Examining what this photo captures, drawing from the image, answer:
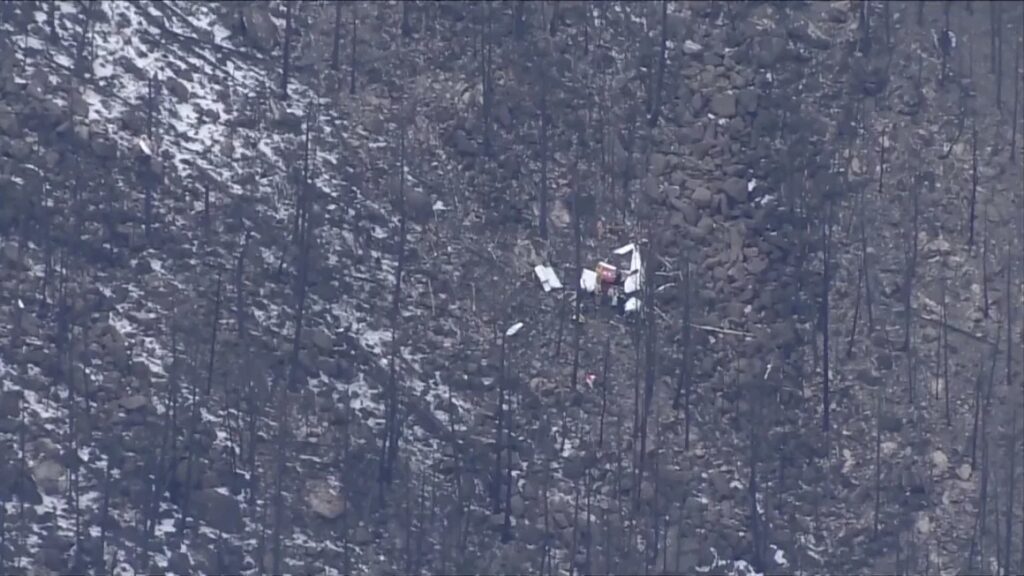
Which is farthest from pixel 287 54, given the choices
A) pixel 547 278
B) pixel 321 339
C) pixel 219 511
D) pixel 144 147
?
pixel 219 511

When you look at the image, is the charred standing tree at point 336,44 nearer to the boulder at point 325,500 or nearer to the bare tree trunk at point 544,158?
the bare tree trunk at point 544,158

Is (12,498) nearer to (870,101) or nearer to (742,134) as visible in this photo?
(742,134)

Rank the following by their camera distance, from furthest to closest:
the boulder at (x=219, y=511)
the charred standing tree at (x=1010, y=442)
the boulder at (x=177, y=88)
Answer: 1. the boulder at (x=177, y=88)
2. the charred standing tree at (x=1010, y=442)
3. the boulder at (x=219, y=511)

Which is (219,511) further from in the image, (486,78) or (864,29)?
(864,29)

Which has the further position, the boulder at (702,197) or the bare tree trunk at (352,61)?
the bare tree trunk at (352,61)

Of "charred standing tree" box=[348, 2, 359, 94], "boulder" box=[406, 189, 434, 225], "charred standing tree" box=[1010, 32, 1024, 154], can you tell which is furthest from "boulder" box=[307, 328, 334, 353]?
"charred standing tree" box=[1010, 32, 1024, 154]

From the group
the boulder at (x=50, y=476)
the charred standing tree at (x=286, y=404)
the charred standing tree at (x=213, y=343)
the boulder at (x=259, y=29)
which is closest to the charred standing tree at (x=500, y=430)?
the charred standing tree at (x=286, y=404)

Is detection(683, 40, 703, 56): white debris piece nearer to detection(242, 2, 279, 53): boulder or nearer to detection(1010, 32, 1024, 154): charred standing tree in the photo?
detection(1010, 32, 1024, 154): charred standing tree
